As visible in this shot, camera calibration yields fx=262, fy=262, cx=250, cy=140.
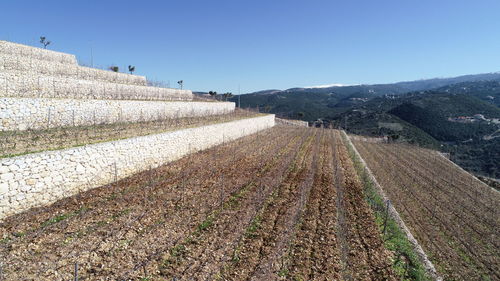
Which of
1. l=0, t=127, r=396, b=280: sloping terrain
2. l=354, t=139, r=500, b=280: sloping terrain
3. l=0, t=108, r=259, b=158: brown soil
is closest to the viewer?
l=0, t=127, r=396, b=280: sloping terrain

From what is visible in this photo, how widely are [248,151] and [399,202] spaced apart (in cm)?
1240

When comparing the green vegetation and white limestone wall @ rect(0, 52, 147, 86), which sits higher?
white limestone wall @ rect(0, 52, 147, 86)

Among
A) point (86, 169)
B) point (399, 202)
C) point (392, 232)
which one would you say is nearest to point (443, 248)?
point (392, 232)

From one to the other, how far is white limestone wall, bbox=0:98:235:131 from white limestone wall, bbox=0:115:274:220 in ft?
15.9

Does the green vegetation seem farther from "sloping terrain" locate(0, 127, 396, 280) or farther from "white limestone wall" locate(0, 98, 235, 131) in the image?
"white limestone wall" locate(0, 98, 235, 131)

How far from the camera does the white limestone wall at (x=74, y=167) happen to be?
870 cm

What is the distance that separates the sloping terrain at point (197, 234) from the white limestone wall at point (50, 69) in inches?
507

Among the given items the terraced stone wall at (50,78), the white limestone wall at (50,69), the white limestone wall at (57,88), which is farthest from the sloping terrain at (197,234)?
the white limestone wall at (50,69)

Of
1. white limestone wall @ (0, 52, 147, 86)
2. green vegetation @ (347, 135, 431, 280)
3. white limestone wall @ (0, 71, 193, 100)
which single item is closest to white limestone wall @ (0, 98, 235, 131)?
white limestone wall @ (0, 71, 193, 100)

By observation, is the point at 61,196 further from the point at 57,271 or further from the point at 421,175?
the point at 421,175

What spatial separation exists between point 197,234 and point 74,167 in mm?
6243

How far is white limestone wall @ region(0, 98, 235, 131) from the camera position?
13047mm

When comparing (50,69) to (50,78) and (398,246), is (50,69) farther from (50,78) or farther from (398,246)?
(398,246)

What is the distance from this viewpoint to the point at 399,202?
15852 mm
